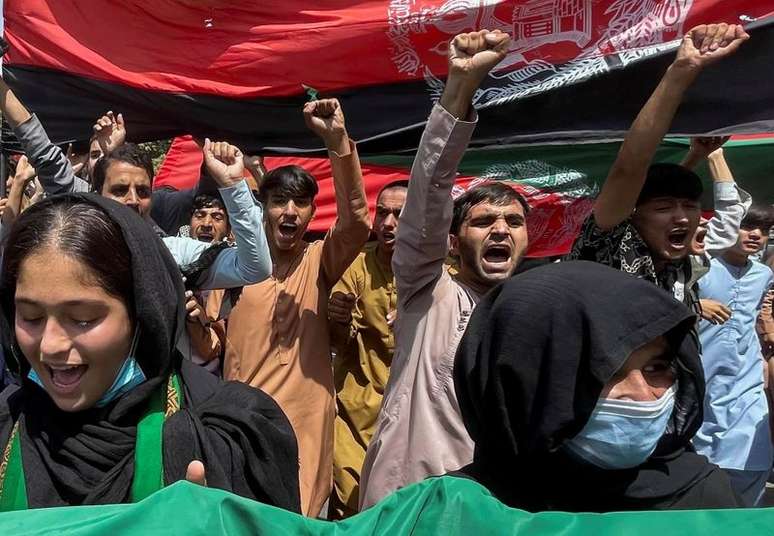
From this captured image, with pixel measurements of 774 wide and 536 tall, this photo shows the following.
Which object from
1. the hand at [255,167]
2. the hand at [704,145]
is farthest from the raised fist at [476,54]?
the hand at [255,167]

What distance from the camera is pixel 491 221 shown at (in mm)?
3111

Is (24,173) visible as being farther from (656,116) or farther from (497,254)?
(656,116)

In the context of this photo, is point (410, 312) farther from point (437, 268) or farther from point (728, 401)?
point (728, 401)

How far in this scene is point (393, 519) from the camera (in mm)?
1551

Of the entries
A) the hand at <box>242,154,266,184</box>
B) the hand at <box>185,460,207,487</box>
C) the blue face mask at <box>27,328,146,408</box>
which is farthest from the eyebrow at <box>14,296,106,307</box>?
the hand at <box>242,154,266,184</box>

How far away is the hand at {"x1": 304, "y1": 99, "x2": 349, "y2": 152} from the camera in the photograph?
3352mm

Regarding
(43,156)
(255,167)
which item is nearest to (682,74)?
(43,156)

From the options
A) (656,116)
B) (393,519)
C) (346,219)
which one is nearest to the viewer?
→ (393,519)

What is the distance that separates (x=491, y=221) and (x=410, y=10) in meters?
1.10

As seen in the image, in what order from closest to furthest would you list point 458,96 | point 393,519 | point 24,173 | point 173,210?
point 393,519 < point 458,96 < point 24,173 < point 173,210

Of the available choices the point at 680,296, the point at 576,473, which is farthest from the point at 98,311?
the point at 680,296

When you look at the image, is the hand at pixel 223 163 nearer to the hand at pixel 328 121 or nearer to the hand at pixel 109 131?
the hand at pixel 328 121

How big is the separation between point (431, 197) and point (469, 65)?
0.35 m

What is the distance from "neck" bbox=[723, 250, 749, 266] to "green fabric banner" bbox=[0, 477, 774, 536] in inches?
134
